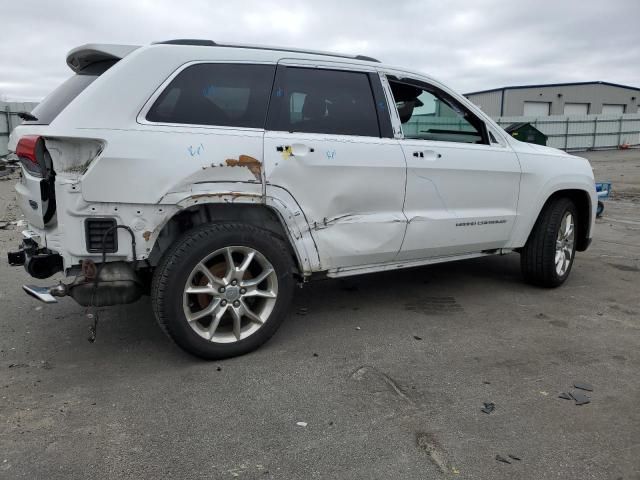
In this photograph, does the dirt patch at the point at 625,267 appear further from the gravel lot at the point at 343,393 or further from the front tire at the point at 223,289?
the front tire at the point at 223,289

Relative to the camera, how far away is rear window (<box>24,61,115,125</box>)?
3.22m

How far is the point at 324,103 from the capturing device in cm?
376

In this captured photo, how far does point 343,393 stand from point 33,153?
7.42 ft

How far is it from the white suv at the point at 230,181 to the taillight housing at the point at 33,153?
0.04 feet

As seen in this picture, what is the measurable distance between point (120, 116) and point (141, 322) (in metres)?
1.78

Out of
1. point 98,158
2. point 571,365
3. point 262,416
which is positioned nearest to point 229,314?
point 262,416

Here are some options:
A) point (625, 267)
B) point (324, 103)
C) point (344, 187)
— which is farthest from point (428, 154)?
point (625, 267)

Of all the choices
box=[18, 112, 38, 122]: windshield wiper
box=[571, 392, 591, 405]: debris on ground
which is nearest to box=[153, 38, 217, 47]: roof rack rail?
box=[18, 112, 38, 122]: windshield wiper

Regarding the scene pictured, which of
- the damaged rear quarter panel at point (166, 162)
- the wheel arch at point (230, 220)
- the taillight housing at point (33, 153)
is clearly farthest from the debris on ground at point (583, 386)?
the taillight housing at point (33, 153)

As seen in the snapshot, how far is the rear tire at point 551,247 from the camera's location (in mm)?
4906

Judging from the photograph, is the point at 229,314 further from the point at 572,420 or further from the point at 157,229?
the point at 572,420

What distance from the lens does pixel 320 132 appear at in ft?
12.0

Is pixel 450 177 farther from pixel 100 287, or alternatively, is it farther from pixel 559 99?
pixel 559 99

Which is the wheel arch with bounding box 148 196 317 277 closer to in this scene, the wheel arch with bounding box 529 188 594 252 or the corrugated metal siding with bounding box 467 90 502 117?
the wheel arch with bounding box 529 188 594 252
